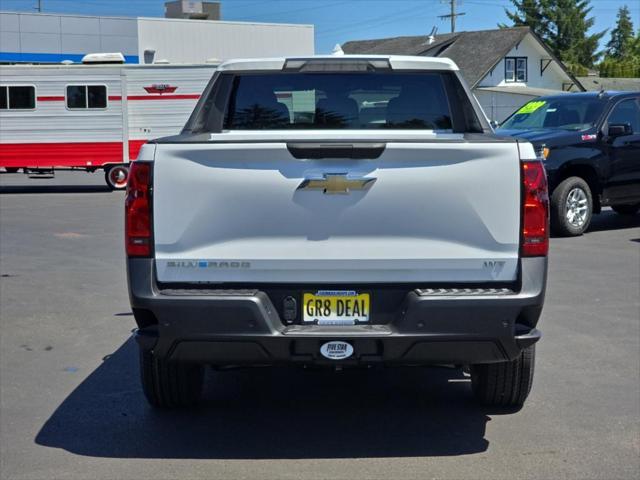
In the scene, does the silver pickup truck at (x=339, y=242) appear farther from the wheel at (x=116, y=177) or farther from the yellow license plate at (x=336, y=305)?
the wheel at (x=116, y=177)

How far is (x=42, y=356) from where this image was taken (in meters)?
7.31

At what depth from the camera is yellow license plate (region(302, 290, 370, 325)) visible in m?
4.79

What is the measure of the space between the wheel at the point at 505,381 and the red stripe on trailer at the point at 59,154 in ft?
64.9

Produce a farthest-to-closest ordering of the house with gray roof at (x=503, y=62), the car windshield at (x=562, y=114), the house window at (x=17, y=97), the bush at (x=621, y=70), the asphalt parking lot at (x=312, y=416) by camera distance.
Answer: the bush at (x=621, y=70)
the house with gray roof at (x=503, y=62)
the house window at (x=17, y=97)
the car windshield at (x=562, y=114)
the asphalt parking lot at (x=312, y=416)

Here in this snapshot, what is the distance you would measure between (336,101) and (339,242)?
1746 mm

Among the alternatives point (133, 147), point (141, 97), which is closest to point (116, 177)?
point (133, 147)

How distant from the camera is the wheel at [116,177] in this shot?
24.5 m

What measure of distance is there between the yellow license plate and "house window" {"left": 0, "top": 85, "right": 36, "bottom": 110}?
21.1 meters

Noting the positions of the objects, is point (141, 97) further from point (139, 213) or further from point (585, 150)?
point (139, 213)

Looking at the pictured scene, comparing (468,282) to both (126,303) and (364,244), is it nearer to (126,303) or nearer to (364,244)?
(364,244)

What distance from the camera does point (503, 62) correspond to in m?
56.6

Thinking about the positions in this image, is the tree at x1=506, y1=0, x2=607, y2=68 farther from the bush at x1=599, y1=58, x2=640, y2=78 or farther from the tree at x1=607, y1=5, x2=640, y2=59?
the tree at x1=607, y1=5, x2=640, y2=59

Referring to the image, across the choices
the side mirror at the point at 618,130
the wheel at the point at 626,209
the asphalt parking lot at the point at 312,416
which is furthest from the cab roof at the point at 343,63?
the wheel at the point at 626,209

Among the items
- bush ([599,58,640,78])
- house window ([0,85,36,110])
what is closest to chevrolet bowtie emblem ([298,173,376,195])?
house window ([0,85,36,110])
